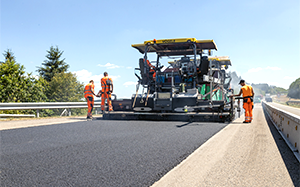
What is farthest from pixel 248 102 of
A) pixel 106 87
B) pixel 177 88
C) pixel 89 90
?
pixel 89 90

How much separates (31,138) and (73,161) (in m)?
2.24

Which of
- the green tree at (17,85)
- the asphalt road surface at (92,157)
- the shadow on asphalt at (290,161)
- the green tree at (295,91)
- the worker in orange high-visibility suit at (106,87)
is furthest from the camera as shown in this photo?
the green tree at (295,91)

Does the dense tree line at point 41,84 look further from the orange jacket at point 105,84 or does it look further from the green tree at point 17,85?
the orange jacket at point 105,84

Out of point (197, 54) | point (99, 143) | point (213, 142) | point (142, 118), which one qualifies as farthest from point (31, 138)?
point (197, 54)

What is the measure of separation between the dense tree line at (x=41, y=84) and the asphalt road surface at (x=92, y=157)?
962 cm

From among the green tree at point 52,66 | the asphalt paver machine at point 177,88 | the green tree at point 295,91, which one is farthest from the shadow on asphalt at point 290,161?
the green tree at point 295,91

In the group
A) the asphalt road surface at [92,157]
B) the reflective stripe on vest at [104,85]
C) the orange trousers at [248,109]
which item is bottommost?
the asphalt road surface at [92,157]

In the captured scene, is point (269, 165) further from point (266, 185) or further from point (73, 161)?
point (73, 161)

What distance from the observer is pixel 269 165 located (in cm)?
342

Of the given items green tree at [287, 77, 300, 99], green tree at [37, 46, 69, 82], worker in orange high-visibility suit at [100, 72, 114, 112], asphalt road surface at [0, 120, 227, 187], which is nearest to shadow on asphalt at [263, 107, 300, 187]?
asphalt road surface at [0, 120, 227, 187]

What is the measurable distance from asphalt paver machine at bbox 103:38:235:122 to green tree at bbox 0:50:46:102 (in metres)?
7.80

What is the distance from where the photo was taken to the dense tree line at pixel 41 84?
1434 centimetres

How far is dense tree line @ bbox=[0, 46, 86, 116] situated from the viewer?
47.0 feet

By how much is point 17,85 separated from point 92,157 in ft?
42.6
